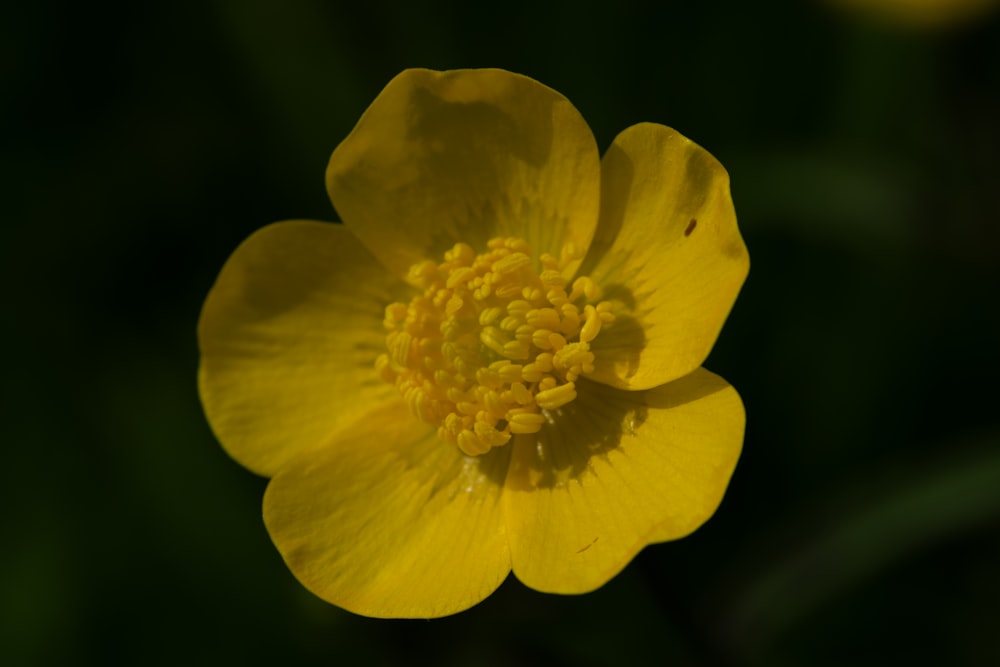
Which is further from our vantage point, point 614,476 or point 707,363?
point 707,363

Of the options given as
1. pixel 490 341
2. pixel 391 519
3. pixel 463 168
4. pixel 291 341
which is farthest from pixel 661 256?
pixel 291 341

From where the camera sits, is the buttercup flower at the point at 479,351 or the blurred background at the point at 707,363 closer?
the buttercup flower at the point at 479,351

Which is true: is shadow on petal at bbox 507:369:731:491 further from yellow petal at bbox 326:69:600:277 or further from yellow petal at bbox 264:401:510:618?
yellow petal at bbox 326:69:600:277

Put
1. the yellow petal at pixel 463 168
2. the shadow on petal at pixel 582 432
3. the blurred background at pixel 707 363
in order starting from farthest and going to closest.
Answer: the blurred background at pixel 707 363 < the yellow petal at pixel 463 168 < the shadow on petal at pixel 582 432

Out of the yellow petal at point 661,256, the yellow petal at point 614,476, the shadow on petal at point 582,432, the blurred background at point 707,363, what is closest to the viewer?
the yellow petal at point 614,476

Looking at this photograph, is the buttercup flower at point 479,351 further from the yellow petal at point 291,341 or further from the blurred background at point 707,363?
the blurred background at point 707,363

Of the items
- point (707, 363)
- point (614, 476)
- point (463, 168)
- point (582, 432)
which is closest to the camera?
point (614, 476)

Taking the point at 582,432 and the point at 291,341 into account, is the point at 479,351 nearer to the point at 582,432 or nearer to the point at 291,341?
the point at 582,432

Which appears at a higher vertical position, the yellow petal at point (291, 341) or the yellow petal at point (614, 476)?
the yellow petal at point (291, 341)

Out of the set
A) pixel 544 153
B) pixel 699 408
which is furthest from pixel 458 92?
pixel 699 408

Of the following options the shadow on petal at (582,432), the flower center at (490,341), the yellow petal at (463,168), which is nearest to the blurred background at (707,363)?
the shadow on petal at (582,432)
